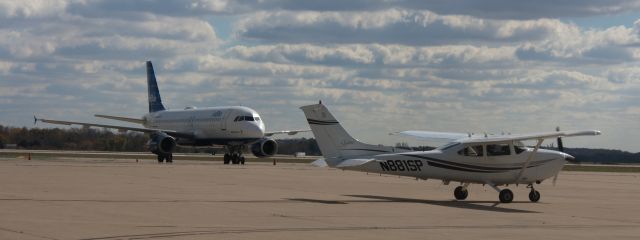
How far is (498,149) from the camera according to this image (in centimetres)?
2586

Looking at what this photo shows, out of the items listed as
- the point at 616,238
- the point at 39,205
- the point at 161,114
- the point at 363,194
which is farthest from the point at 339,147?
the point at 161,114

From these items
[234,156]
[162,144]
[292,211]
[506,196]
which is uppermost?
[162,144]

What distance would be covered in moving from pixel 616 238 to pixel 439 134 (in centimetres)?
1224

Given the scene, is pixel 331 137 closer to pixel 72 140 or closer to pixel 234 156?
pixel 234 156

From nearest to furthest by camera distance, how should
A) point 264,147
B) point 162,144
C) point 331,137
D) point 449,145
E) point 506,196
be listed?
point 506,196 < point 331,137 < point 449,145 < point 162,144 < point 264,147

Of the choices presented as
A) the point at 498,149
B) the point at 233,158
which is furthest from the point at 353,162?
the point at 233,158

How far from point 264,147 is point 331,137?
3636cm

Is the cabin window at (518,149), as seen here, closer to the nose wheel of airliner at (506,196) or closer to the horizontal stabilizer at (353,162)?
the nose wheel of airliner at (506,196)

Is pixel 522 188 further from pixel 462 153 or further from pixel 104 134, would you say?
pixel 104 134

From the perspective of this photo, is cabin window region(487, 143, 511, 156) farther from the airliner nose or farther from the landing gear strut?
the airliner nose

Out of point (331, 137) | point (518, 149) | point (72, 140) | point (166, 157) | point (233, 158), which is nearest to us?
point (331, 137)

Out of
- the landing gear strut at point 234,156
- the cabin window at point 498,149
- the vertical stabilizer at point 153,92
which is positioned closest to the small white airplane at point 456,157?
the cabin window at point 498,149

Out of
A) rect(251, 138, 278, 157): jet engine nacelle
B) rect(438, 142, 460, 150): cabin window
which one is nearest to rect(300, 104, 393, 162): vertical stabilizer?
rect(438, 142, 460, 150): cabin window

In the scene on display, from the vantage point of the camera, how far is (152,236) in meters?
15.4
